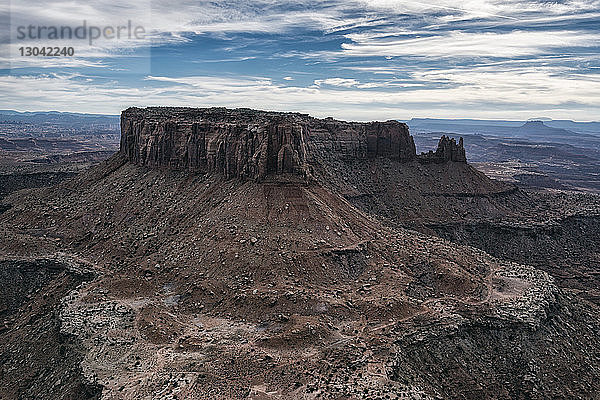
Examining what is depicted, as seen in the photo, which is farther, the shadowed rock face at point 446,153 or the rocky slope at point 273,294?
the shadowed rock face at point 446,153

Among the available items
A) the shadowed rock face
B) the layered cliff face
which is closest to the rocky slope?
the layered cliff face

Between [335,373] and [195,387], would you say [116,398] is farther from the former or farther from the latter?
[335,373]

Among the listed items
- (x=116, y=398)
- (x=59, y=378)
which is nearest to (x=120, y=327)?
(x=59, y=378)

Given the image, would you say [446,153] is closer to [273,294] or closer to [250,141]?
[250,141]

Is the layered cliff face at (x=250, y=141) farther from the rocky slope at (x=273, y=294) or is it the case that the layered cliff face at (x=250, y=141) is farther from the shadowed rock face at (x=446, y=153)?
the rocky slope at (x=273, y=294)

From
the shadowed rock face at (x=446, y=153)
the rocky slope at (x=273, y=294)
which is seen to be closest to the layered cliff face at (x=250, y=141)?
the shadowed rock face at (x=446, y=153)

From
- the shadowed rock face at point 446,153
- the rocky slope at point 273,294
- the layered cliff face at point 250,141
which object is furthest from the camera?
the shadowed rock face at point 446,153

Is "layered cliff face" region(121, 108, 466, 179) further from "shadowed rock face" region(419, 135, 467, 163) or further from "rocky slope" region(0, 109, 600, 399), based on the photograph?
"rocky slope" region(0, 109, 600, 399)

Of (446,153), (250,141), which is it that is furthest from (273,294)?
(446,153)
